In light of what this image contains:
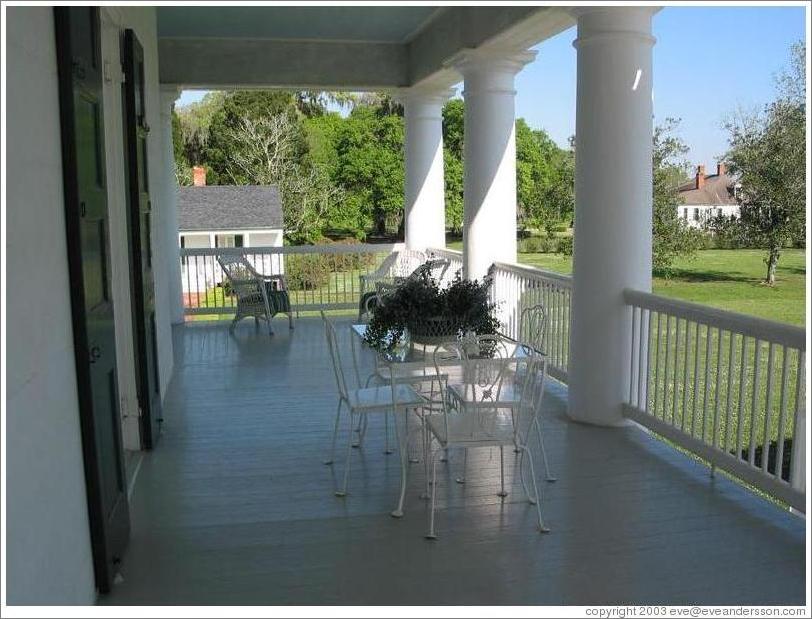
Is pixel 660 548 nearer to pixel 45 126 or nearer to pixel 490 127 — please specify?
pixel 45 126

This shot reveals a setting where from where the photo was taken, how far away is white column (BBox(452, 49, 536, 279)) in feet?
26.2

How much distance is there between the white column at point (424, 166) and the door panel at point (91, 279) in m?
7.97

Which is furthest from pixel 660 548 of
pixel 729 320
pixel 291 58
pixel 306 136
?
pixel 306 136

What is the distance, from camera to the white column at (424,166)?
1112 centimetres

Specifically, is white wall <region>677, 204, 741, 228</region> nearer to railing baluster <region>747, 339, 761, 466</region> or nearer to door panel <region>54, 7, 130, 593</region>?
railing baluster <region>747, 339, 761, 466</region>

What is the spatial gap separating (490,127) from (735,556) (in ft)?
18.0

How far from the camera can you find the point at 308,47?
10.8m

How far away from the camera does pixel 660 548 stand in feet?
11.8

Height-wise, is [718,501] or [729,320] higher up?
[729,320]

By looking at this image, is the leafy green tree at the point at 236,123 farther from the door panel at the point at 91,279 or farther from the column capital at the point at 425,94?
the door panel at the point at 91,279

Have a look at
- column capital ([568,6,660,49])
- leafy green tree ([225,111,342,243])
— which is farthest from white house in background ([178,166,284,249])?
column capital ([568,6,660,49])

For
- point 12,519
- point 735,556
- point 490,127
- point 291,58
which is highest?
point 291,58

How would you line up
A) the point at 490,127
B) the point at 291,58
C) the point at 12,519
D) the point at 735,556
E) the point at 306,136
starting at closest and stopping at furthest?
the point at 12,519 → the point at 735,556 → the point at 490,127 → the point at 291,58 → the point at 306,136

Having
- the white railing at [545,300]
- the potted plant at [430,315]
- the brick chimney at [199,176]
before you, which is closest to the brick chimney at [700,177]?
Result: the white railing at [545,300]
